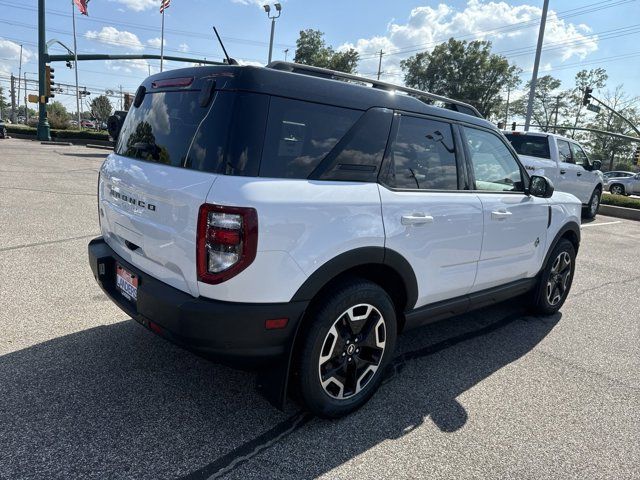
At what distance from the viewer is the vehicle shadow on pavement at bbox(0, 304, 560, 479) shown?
2.25m

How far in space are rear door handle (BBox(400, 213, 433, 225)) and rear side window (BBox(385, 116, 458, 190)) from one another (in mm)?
197

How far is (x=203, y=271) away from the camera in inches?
86.7

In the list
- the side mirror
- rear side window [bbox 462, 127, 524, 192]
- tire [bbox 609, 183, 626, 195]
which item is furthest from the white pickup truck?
tire [bbox 609, 183, 626, 195]

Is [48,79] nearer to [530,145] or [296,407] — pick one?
[530,145]

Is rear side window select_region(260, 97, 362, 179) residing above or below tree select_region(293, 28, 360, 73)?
below

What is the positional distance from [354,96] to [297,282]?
1131 mm

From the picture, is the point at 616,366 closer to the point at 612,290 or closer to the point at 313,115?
the point at 612,290

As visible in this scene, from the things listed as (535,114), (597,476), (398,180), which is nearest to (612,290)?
(597,476)

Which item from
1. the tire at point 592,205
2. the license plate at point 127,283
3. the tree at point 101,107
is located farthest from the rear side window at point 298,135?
the tree at point 101,107

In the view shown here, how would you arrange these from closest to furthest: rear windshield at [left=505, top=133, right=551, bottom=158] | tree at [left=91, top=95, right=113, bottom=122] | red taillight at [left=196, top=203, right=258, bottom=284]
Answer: red taillight at [left=196, top=203, right=258, bottom=284], rear windshield at [left=505, top=133, right=551, bottom=158], tree at [left=91, top=95, right=113, bottom=122]

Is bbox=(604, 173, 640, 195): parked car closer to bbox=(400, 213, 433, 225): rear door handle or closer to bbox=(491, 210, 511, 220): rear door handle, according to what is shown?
bbox=(491, 210, 511, 220): rear door handle

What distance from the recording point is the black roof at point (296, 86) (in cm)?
229

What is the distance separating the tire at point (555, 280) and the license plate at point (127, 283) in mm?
3644

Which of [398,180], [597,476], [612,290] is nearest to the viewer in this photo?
[597,476]
